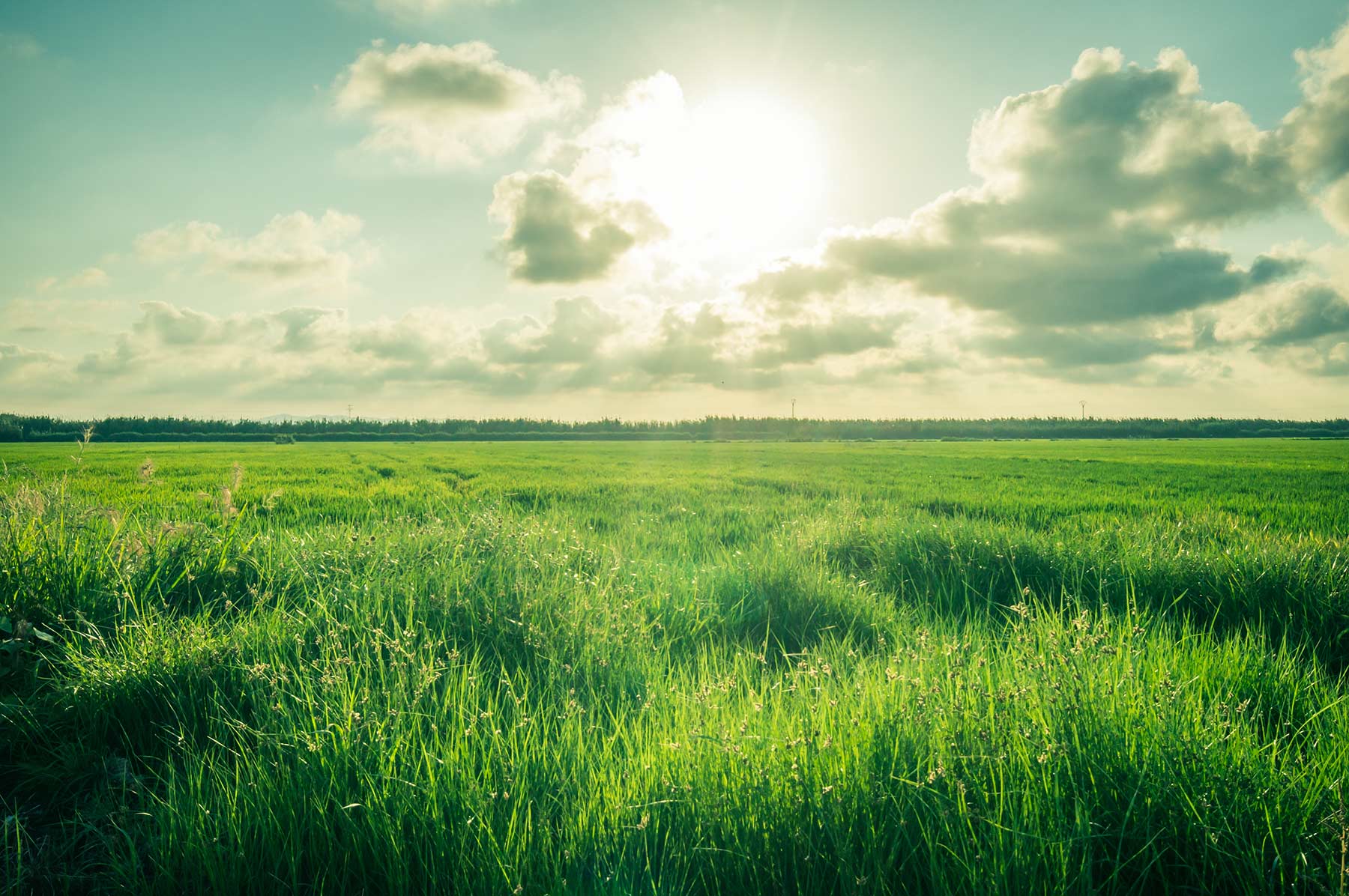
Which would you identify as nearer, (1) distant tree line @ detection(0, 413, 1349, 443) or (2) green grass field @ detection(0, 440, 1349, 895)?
(2) green grass field @ detection(0, 440, 1349, 895)

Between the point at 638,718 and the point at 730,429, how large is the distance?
111 m

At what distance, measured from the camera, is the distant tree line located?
301 feet

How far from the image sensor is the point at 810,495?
15.5 metres

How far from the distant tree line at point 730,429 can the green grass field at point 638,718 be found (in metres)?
92.5

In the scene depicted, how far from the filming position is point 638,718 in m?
3.13

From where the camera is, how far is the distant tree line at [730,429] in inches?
3617

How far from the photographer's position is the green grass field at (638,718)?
6.75 feet

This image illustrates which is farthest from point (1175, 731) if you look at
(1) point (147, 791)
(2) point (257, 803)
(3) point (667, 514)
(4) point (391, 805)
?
(3) point (667, 514)

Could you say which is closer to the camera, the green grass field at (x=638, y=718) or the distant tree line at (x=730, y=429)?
the green grass field at (x=638, y=718)

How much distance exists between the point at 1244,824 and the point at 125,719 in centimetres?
477

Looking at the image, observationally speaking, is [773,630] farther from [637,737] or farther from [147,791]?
[147,791]

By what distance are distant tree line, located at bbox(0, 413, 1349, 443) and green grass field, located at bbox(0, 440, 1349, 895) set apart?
9253cm

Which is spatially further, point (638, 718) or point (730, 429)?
point (730, 429)

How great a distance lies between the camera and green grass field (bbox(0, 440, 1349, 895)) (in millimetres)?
2057
